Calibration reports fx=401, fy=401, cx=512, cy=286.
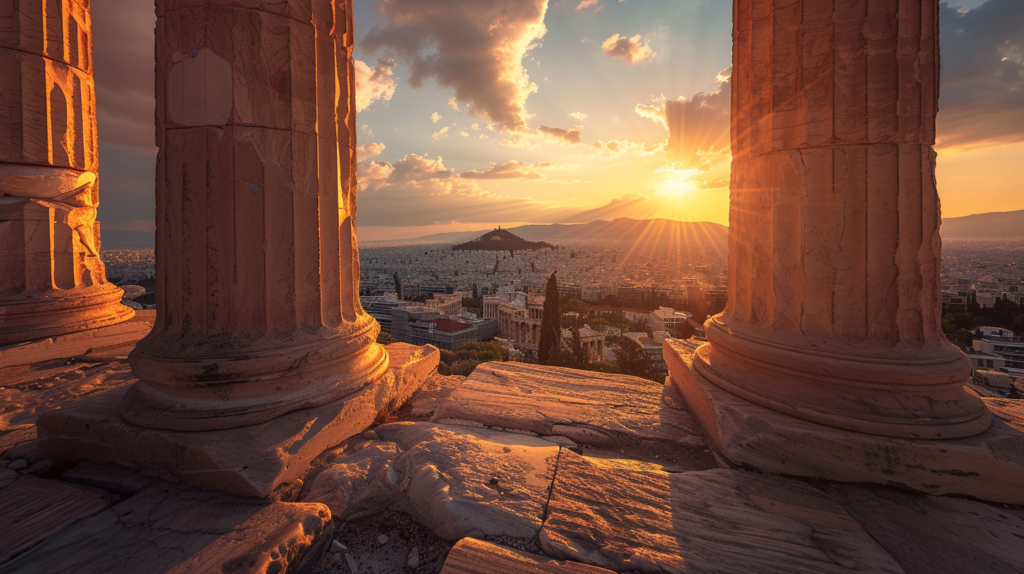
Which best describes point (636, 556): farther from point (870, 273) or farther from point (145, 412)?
point (145, 412)

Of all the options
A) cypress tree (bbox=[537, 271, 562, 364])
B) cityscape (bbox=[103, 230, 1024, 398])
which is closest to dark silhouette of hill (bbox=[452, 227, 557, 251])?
cityscape (bbox=[103, 230, 1024, 398])

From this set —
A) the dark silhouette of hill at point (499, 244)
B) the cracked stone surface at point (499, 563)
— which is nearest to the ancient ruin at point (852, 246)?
the cracked stone surface at point (499, 563)

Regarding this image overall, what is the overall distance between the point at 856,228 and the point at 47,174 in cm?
1091

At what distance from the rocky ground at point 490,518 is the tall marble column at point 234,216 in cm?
69

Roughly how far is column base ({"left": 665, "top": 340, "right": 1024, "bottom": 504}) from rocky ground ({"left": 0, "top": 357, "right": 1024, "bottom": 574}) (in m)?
0.11

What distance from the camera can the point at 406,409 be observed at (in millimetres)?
4395

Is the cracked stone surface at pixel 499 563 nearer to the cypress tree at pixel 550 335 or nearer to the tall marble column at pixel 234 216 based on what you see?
the tall marble column at pixel 234 216

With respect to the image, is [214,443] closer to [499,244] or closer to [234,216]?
[234,216]

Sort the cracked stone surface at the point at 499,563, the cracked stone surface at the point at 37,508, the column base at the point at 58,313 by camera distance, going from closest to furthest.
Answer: the cracked stone surface at the point at 499,563 < the cracked stone surface at the point at 37,508 < the column base at the point at 58,313

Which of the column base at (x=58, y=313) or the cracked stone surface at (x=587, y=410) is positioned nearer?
the cracked stone surface at (x=587, y=410)

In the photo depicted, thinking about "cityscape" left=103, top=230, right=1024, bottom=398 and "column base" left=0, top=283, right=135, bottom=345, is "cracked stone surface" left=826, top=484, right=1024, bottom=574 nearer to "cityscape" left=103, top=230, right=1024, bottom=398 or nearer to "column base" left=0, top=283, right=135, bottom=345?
"cityscape" left=103, top=230, right=1024, bottom=398

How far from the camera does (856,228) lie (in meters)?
3.34

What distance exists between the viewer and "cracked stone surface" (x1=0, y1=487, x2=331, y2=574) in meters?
2.04

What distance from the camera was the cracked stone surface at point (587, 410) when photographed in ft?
11.7
